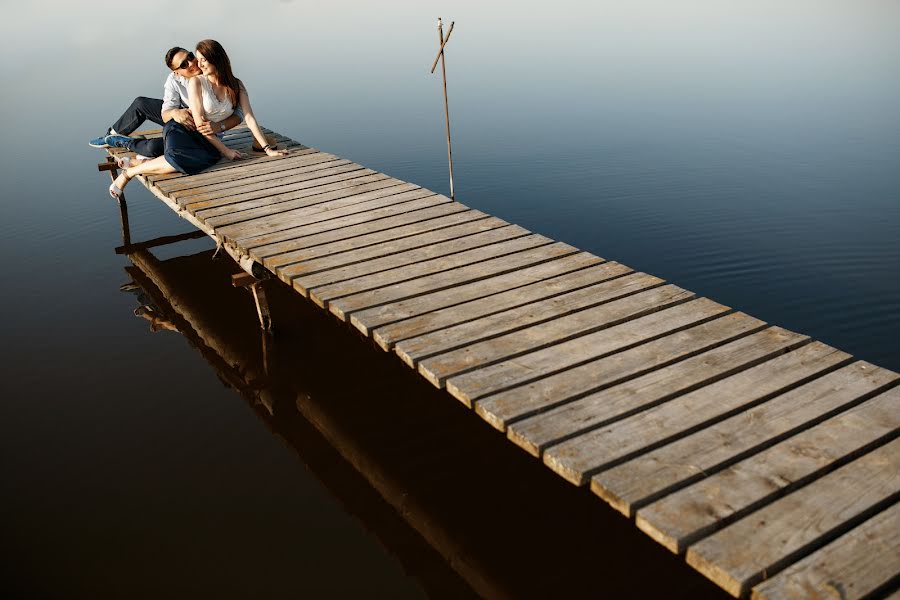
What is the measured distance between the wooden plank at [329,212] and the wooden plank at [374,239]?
419 mm

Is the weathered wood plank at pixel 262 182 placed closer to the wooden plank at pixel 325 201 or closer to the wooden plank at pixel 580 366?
the wooden plank at pixel 325 201

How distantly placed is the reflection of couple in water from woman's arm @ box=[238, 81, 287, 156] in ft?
0.04

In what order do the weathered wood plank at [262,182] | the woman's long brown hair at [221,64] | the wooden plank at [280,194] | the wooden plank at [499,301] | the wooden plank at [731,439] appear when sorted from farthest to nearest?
the woman's long brown hair at [221,64], the weathered wood plank at [262,182], the wooden plank at [280,194], the wooden plank at [499,301], the wooden plank at [731,439]

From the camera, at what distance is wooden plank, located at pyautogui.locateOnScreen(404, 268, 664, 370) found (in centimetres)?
444

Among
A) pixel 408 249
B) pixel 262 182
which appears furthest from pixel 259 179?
pixel 408 249

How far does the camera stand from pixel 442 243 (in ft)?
19.9

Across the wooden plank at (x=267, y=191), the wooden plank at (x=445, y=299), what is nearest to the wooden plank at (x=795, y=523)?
the wooden plank at (x=445, y=299)

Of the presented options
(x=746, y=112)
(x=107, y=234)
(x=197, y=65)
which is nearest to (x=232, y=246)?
(x=197, y=65)

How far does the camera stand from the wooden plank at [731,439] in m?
Answer: 3.22

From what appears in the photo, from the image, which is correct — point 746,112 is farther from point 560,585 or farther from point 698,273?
point 560,585

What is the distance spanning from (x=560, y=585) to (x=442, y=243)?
2861 millimetres

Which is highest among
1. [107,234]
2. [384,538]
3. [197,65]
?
[197,65]

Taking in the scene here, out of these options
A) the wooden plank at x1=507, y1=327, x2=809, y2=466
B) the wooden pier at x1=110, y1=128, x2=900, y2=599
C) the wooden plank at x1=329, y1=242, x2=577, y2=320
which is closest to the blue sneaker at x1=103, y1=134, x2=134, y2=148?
the wooden pier at x1=110, y1=128, x2=900, y2=599

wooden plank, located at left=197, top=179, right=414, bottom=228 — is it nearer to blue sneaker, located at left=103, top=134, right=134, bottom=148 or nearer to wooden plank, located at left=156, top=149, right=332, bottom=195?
wooden plank, located at left=156, top=149, right=332, bottom=195
